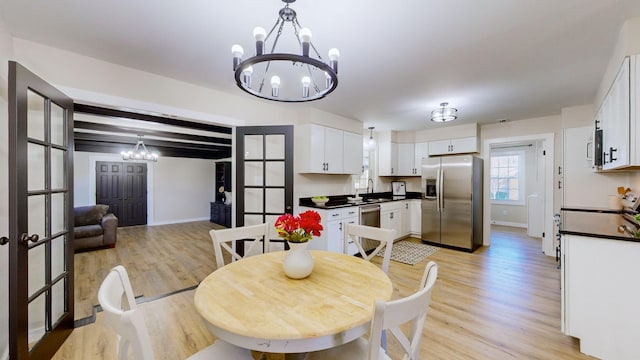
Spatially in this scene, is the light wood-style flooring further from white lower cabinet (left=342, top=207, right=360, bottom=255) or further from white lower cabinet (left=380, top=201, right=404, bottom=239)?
white lower cabinet (left=380, top=201, right=404, bottom=239)

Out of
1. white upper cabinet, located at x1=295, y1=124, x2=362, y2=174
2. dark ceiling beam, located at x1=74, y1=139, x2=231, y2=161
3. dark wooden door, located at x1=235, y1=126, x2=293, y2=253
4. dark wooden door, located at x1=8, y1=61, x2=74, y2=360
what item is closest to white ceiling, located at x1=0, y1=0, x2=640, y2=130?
dark wooden door, located at x1=8, y1=61, x2=74, y2=360

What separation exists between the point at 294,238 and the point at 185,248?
4.07 metres

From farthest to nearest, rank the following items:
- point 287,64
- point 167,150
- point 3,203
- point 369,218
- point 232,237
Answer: point 167,150 → point 369,218 → point 287,64 → point 232,237 → point 3,203

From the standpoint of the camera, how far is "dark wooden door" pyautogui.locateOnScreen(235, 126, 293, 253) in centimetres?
322

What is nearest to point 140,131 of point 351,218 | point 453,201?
point 351,218

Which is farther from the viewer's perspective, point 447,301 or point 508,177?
point 508,177

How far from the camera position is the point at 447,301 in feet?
8.54

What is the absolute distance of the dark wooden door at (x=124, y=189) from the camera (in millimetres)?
6477

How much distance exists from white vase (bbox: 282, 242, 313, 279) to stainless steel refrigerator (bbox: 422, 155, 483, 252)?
3.86 m

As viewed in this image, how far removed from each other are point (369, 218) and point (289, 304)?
3203 mm

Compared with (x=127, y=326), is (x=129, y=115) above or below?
above

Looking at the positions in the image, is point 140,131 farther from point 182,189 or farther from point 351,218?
point 351,218

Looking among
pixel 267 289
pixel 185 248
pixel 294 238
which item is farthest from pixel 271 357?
pixel 185 248

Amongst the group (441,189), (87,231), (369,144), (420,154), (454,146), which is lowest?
(87,231)
